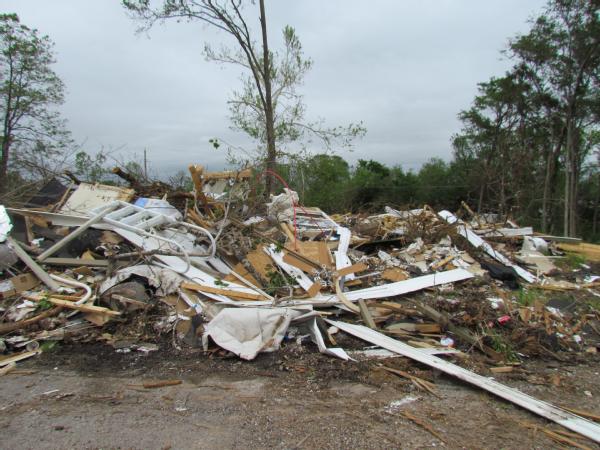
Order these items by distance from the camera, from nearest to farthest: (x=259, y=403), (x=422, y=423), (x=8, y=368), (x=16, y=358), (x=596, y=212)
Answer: (x=422, y=423) < (x=259, y=403) < (x=8, y=368) < (x=16, y=358) < (x=596, y=212)

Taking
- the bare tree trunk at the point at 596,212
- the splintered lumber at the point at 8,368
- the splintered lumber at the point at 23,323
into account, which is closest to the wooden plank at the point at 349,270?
the splintered lumber at the point at 23,323

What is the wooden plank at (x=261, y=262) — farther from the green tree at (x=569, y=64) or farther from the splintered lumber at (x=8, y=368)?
the green tree at (x=569, y=64)

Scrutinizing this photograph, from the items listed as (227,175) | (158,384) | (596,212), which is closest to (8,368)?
(158,384)

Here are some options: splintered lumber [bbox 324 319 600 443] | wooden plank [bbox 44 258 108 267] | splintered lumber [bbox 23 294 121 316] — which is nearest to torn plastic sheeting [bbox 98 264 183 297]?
splintered lumber [bbox 23 294 121 316]

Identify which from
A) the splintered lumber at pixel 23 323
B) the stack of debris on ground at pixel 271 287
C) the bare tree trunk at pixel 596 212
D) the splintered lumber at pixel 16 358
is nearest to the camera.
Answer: the splintered lumber at pixel 16 358

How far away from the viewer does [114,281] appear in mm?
4180

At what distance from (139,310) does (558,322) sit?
14.5ft

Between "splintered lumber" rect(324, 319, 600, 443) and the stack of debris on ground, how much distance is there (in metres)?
0.01

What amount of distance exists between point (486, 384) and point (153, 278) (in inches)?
132

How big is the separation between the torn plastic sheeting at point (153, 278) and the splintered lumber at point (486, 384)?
5.99 feet

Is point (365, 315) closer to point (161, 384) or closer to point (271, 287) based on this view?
point (271, 287)

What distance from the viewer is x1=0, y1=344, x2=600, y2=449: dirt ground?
7.48 ft

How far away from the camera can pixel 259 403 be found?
267cm

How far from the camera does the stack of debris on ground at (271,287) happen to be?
3.48 m
